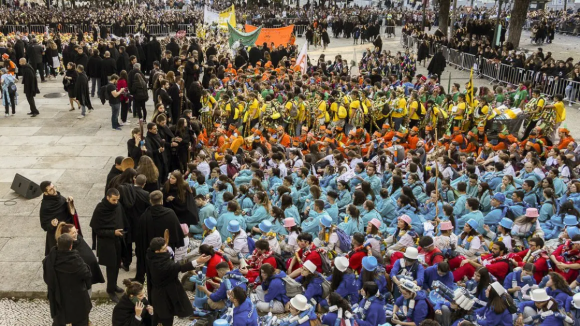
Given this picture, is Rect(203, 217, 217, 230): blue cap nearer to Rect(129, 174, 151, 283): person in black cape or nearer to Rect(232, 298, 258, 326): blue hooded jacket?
Rect(129, 174, 151, 283): person in black cape

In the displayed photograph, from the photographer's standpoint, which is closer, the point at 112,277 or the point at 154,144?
the point at 112,277

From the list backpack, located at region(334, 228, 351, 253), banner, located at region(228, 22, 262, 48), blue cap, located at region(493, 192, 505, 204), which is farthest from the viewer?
banner, located at region(228, 22, 262, 48)

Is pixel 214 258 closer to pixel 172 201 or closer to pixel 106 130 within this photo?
pixel 172 201

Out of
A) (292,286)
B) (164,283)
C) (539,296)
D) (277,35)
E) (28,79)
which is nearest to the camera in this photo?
(539,296)

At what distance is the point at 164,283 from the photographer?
6.74 metres

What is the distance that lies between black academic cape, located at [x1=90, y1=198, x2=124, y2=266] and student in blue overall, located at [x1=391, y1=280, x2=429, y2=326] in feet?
12.8

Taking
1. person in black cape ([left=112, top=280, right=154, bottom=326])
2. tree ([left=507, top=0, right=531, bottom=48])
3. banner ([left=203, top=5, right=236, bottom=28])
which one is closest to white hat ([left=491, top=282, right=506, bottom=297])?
person in black cape ([left=112, top=280, right=154, bottom=326])

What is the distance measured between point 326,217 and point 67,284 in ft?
11.9

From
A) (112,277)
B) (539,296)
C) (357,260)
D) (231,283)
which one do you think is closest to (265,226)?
(231,283)

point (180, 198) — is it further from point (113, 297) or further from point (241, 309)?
point (241, 309)

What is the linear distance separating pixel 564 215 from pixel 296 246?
14.6 feet

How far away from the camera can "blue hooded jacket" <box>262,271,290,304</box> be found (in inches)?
290

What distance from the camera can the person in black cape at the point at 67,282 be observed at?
259 inches

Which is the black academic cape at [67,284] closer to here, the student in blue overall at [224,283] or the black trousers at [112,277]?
the black trousers at [112,277]
